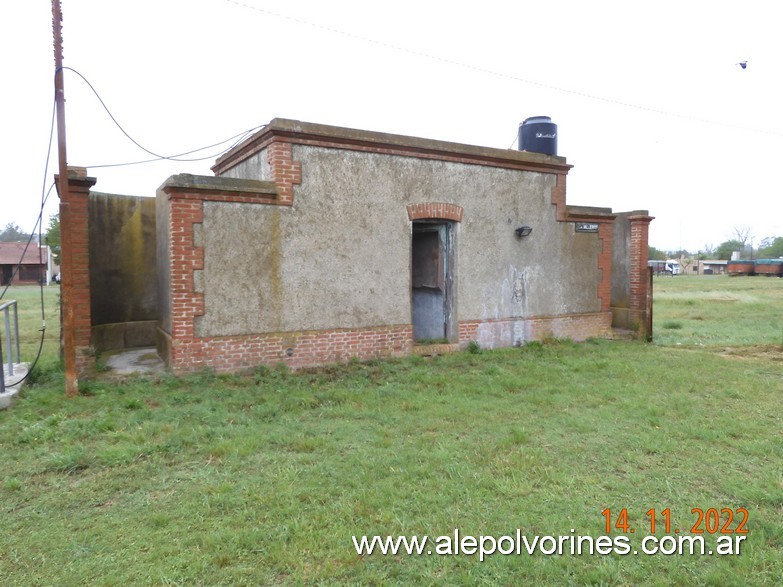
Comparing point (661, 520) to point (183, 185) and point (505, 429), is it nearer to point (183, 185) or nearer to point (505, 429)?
point (505, 429)

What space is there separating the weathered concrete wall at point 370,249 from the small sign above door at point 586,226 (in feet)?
0.59

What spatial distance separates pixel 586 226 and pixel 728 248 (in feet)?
388

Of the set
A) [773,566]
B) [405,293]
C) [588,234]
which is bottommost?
[773,566]

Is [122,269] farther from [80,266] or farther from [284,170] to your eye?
[284,170]

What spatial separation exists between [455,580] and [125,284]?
905 cm

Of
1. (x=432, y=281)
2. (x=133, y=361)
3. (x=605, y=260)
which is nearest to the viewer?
(x=133, y=361)

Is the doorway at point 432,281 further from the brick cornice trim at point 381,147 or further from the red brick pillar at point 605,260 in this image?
the red brick pillar at point 605,260

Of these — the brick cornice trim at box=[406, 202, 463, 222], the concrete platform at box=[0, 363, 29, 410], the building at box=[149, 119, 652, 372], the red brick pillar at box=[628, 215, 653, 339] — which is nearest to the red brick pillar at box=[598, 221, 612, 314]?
the building at box=[149, 119, 652, 372]

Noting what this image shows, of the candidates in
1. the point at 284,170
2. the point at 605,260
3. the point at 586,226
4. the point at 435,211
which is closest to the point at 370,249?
the point at 435,211

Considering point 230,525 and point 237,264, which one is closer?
point 230,525

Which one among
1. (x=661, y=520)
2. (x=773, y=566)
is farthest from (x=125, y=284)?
(x=773, y=566)

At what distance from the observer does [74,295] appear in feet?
22.6

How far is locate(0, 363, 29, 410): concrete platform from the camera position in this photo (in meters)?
5.88

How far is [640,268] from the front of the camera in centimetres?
1195
